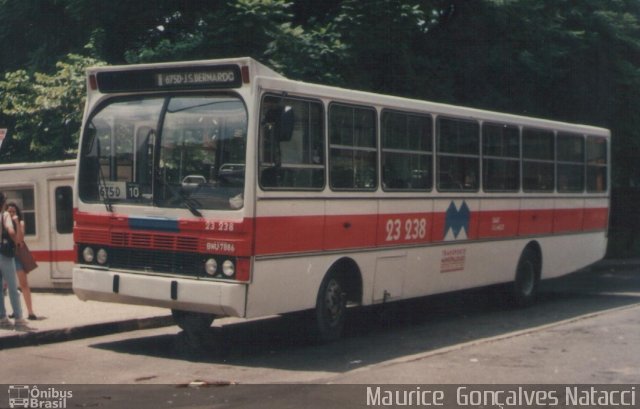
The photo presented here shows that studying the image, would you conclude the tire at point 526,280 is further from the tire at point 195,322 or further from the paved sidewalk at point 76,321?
the tire at point 195,322

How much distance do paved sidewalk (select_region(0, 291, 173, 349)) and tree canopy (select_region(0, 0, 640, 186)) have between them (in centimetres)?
404

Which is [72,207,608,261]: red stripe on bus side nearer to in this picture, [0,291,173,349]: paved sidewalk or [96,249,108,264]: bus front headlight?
[96,249,108,264]: bus front headlight

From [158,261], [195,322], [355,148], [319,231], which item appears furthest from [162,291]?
[355,148]

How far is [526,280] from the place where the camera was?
18.0 metres

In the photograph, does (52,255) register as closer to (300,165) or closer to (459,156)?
(459,156)

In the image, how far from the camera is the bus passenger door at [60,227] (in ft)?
60.3

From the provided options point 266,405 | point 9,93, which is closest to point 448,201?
point 266,405

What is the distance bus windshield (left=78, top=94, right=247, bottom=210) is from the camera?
1156 cm

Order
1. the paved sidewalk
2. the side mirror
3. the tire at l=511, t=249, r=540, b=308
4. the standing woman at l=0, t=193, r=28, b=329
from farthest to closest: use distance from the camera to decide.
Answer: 1. the tire at l=511, t=249, r=540, b=308
2. the standing woman at l=0, t=193, r=28, b=329
3. the paved sidewalk
4. the side mirror

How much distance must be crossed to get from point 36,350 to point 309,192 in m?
3.41

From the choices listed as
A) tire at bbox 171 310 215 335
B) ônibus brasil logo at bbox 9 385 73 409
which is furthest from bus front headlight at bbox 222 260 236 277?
ônibus brasil logo at bbox 9 385 73 409

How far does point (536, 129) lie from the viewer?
18.2 m

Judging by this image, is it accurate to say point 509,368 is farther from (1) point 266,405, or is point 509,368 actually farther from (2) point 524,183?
(2) point 524,183

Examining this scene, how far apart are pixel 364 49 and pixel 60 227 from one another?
6.33m
